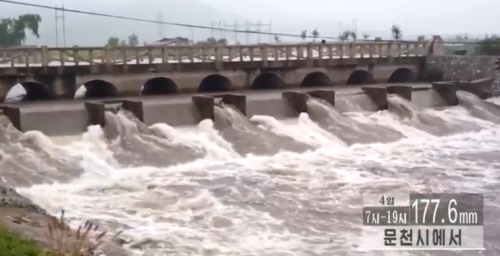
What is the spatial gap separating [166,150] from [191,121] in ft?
8.37

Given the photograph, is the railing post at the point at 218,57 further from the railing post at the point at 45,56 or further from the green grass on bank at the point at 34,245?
the green grass on bank at the point at 34,245

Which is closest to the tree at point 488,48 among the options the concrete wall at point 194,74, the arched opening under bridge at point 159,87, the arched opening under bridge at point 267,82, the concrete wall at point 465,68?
the concrete wall at point 465,68

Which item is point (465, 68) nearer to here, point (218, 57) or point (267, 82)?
point (267, 82)

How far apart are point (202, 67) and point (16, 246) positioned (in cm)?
1752

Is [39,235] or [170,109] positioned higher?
[170,109]

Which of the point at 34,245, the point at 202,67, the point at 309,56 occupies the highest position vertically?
the point at 309,56

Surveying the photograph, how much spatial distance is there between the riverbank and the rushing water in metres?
1.00

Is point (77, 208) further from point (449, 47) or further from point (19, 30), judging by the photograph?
point (19, 30)

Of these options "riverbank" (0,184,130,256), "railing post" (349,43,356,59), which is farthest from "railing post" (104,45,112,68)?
"riverbank" (0,184,130,256)

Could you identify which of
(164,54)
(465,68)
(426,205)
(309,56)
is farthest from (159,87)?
(426,205)

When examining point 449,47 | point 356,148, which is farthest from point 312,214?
point 449,47

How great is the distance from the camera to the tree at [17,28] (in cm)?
4906

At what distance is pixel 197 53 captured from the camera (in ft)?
80.4

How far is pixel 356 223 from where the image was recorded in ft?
35.9
